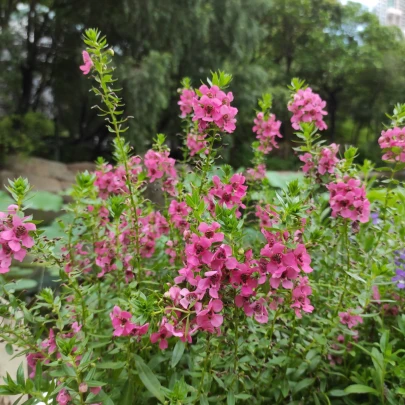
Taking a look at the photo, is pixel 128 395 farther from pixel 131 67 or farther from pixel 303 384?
pixel 131 67

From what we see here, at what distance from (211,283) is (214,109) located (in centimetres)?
26

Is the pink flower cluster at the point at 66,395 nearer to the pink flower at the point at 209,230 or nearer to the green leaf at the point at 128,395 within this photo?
the green leaf at the point at 128,395

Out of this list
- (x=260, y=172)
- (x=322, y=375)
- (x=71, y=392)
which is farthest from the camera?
(x=260, y=172)

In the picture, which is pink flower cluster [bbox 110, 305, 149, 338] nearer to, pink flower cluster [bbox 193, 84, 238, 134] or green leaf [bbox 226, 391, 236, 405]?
green leaf [bbox 226, 391, 236, 405]

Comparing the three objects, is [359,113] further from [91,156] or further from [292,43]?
[91,156]

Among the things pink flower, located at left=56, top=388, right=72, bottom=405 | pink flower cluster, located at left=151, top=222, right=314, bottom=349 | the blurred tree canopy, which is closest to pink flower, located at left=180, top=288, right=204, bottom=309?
pink flower cluster, located at left=151, top=222, right=314, bottom=349

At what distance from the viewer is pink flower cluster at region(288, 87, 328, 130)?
936mm

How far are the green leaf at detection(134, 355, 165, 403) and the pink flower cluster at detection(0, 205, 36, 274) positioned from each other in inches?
10.6

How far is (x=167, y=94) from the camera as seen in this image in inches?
256

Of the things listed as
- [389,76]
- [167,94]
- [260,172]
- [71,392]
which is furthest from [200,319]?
[389,76]

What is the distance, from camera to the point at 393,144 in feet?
2.67

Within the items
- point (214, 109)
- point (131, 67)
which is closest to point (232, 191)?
point (214, 109)

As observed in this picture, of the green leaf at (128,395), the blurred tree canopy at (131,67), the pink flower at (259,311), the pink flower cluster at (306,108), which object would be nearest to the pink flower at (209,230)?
the pink flower at (259,311)

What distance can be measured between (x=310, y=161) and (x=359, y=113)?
10.9 meters
